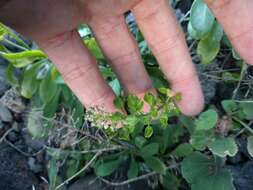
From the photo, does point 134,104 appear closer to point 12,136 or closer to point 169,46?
point 169,46

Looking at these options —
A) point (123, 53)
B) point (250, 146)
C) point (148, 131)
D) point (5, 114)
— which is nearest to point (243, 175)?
point (250, 146)

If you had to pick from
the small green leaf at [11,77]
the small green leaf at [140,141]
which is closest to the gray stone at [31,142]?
the small green leaf at [11,77]

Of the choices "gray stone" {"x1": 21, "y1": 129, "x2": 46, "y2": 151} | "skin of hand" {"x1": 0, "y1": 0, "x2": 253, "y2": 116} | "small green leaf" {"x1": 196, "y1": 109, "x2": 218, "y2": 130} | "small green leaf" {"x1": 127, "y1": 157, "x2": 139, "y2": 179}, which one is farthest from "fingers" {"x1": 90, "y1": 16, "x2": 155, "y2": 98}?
"gray stone" {"x1": 21, "y1": 129, "x2": 46, "y2": 151}

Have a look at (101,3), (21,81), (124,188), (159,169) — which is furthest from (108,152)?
(101,3)

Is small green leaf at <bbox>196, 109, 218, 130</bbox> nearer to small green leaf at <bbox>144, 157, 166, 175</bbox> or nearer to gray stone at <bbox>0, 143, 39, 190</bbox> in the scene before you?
small green leaf at <bbox>144, 157, 166, 175</bbox>

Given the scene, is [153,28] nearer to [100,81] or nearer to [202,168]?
[100,81]

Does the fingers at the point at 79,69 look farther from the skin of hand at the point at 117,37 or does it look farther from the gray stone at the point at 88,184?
the gray stone at the point at 88,184
